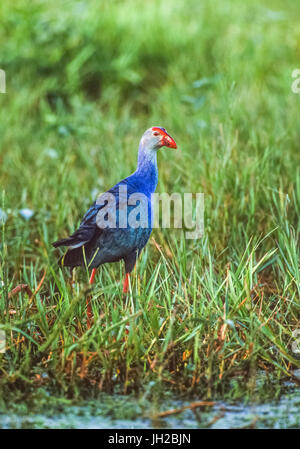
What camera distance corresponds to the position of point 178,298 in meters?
2.67

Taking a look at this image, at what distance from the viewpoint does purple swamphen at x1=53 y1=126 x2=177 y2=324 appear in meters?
2.56

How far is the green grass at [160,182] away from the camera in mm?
2477

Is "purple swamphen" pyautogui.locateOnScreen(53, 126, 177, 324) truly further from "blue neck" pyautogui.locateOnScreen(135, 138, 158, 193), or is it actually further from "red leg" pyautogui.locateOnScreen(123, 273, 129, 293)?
"red leg" pyautogui.locateOnScreen(123, 273, 129, 293)

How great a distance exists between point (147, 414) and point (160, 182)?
1.60m

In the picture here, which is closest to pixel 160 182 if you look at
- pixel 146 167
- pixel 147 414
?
pixel 146 167

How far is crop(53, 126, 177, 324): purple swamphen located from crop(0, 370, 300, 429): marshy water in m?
0.53

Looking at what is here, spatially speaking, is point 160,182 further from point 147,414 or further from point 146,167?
point 147,414

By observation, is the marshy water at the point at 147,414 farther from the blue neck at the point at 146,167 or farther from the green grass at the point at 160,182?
the blue neck at the point at 146,167

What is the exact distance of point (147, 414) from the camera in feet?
7.38

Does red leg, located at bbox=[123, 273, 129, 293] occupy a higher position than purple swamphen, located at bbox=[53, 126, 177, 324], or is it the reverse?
purple swamphen, located at bbox=[53, 126, 177, 324]

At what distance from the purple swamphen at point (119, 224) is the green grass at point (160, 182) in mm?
126

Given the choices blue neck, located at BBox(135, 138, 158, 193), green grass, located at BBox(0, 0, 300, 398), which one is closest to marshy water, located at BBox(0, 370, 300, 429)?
green grass, located at BBox(0, 0, 300, 398)
